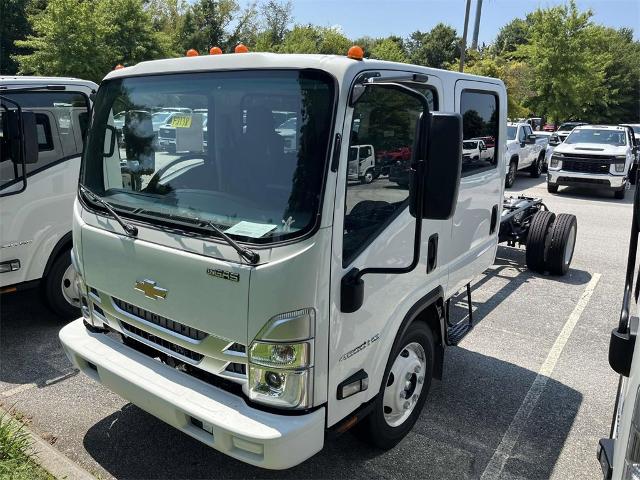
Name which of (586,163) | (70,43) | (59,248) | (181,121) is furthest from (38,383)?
(70,43)

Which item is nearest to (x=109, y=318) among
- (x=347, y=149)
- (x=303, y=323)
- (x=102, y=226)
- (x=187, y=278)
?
(x=102, y=226)

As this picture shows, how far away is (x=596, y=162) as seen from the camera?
14.4m

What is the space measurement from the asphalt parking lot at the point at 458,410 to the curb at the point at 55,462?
0.13 metres

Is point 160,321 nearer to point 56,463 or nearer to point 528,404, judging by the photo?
point 56,463

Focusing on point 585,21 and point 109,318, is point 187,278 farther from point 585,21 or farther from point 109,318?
point 585,21

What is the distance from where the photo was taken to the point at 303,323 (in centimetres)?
242

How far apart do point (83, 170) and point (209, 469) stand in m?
2.01

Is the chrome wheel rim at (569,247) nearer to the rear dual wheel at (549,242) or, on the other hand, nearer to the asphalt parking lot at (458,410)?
the rear dual wheel at (549,242)

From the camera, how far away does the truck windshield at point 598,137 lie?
15.1 meters

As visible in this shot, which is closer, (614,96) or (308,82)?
(308,82)

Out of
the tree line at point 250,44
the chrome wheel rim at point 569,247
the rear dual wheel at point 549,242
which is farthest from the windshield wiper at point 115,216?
the tree line at point 250,44

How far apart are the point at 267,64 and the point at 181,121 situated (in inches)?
26.0

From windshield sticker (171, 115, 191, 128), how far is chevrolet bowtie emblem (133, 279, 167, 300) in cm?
87

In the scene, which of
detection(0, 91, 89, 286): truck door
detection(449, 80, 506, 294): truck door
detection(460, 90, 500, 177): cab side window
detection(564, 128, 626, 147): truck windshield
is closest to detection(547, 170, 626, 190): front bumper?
detection(564, 128, 626, 147): truck windshield
